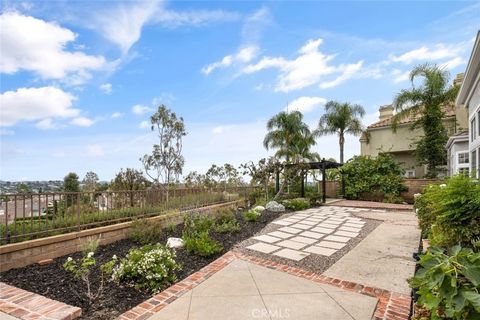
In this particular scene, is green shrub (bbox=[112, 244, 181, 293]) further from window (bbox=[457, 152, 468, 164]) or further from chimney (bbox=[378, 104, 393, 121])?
chimney (bbox=[378, 104, 393, 121])

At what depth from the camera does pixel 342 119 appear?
19031mm

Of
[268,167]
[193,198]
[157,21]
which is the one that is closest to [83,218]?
[193,198]

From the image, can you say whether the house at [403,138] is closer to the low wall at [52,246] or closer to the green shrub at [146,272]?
the low wall at [52,246]

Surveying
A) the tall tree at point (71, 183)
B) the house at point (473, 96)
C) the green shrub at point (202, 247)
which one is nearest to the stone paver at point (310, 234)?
the green shrub at point (202, 247)

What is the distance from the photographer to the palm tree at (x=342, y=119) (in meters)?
19.0

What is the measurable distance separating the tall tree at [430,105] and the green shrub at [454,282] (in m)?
15.6

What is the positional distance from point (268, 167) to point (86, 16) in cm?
918

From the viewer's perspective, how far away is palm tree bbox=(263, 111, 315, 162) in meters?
18.4

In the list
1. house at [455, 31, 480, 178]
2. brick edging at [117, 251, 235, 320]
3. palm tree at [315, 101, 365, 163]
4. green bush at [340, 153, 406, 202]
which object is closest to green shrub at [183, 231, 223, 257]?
brick edging at [117, 251, 235, 320]

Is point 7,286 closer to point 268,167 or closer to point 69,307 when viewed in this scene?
point 69,307

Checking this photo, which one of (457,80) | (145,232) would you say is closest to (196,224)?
(145,232)

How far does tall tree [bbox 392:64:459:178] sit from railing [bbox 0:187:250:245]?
13.8m

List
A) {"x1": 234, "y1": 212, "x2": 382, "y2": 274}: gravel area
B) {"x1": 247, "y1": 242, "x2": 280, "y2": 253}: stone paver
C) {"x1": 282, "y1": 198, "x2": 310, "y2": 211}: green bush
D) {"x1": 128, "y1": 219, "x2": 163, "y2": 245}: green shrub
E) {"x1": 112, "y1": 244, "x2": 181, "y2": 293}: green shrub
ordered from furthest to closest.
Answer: {"x1": 282, "y1": 198, "x2": 310, "y2": 211}: green bush < {"x1": 128, "y1": 219, "x2": 163, "y2": 245}: green shrub < {"x1": 247, "y1": 242, "x2": 280, "y2": 253}: stone paver < {"x1": 234, "y1": 212, "x2": 382, "y2": 274}: gravel area < {"x1": 112, "y1": 244, "x2": 181, "y2": 293}: green shrub

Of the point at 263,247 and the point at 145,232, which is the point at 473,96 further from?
the point at 145,232
